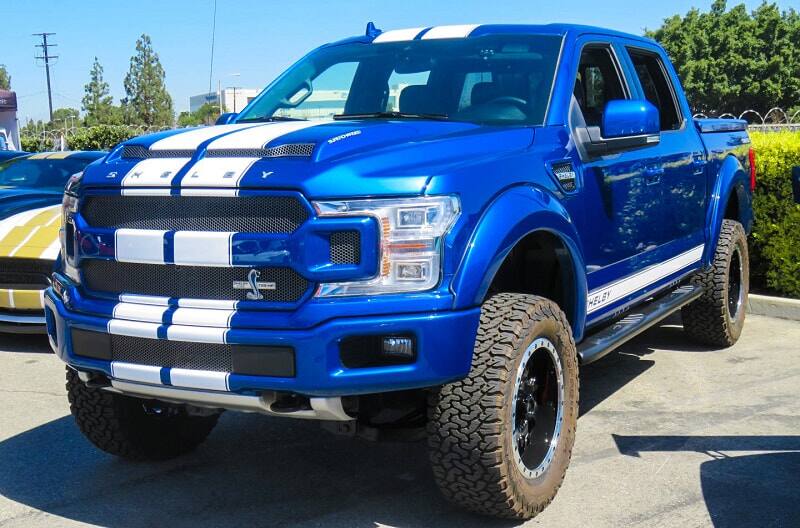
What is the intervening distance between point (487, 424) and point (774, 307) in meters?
5.27

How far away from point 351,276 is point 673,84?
11.9ft

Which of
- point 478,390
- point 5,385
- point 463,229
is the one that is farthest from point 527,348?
point 5,385

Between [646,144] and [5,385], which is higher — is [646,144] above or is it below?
above

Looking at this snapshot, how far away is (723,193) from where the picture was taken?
6297mm

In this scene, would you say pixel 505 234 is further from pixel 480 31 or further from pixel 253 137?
pixel 480 31

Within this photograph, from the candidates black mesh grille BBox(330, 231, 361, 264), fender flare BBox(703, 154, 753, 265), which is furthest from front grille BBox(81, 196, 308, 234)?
fender flare BBox(703, 154, 753, 265)

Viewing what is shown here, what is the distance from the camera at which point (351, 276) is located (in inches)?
129

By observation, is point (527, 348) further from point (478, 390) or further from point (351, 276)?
point (351, 276)

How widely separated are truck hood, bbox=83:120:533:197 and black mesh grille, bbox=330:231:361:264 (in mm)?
139

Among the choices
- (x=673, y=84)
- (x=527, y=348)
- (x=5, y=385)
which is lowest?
(x=5, y=385)

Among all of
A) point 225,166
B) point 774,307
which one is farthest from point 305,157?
point 774,307

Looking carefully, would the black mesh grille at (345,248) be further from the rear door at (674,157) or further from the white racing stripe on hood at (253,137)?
the rear door at (674,157)

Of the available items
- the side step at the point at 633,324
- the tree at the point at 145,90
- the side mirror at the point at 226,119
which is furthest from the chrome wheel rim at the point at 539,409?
the tree at the point at 145,90

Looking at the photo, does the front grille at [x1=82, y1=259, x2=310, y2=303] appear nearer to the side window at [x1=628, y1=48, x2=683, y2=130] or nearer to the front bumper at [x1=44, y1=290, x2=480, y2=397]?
the front bumper at [x1=44, y1=290, x2=480, y2=397]
